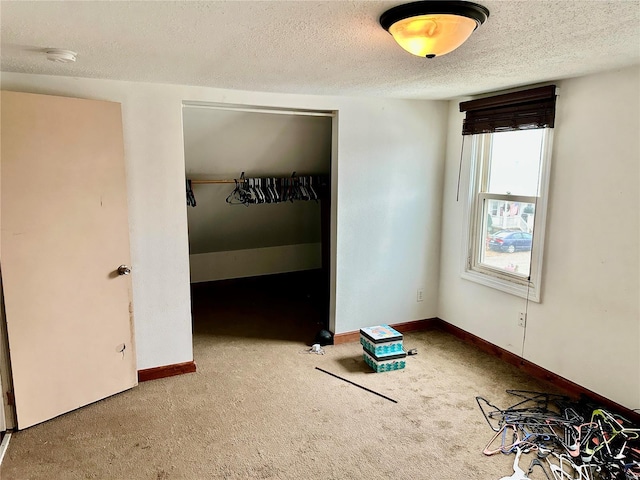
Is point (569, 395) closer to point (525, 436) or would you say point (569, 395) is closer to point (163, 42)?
point (525, 436)

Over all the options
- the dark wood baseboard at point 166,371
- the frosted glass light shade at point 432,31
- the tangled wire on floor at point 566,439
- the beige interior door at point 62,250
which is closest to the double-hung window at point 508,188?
the tangled wire on floor at point 566,439

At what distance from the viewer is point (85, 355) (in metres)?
2.71

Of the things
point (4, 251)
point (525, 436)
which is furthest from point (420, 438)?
point (4, 251)

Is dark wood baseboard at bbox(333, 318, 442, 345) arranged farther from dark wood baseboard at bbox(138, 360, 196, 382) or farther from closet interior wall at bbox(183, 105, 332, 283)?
closet interior wall at bbox(183, 105, 332, 283)

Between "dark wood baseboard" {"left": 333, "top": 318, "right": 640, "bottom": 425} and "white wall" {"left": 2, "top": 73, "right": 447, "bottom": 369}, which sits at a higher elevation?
"white wall" {"left": 2, "top": 73, "right": 447, "bottom": 369}

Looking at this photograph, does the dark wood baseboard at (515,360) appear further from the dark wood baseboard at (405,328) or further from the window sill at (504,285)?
the window sill at (504,285)

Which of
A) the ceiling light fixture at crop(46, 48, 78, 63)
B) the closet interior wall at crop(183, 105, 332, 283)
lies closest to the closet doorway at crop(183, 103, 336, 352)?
the closet interior wall at crop(183, 105, 332, 283)

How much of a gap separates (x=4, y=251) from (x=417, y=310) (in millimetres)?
3196

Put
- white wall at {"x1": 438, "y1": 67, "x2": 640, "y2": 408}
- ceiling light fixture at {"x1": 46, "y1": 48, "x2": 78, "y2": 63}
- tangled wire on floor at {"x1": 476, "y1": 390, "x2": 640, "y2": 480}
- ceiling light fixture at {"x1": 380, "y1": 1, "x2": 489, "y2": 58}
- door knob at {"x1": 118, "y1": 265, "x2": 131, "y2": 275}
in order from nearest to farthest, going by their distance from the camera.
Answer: ceiling light fixture at {"x1": 380, "y1": 1, "x2": 489, "y2": 58} < ceiling light fixture at {"x1": 46, "y1": 48, "x2": 78, "y2": 63} < tangled wire on floor at {"x1": 476, "y1": 390, "x2": 640, "y2": 480} < white wall at {"x1": 438, "y1": 67, "x2": 640, "y2": 408} < door knob at {"x1": 118, "y1": 265, "x2": 131, "y2": 275}

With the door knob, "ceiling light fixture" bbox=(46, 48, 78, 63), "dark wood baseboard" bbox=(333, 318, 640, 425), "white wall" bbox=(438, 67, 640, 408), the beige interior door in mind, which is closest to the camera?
"ceiling light fixture" bbox=(46, 48, 78, 63)

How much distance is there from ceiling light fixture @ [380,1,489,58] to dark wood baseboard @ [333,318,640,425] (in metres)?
2.36

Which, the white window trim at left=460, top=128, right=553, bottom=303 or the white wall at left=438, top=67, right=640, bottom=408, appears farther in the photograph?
the white window trim at left=460, top=128, right=553, bottom=303

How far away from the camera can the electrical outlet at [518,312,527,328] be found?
3.20 metres

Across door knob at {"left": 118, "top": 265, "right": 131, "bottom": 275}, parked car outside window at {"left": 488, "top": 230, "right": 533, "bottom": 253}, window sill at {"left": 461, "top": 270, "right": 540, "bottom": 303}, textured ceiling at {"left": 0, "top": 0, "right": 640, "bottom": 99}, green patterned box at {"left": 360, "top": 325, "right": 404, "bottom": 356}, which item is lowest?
green patterned box at {"left": 360, "top": 325, "right": 404, "bottom": 356}
